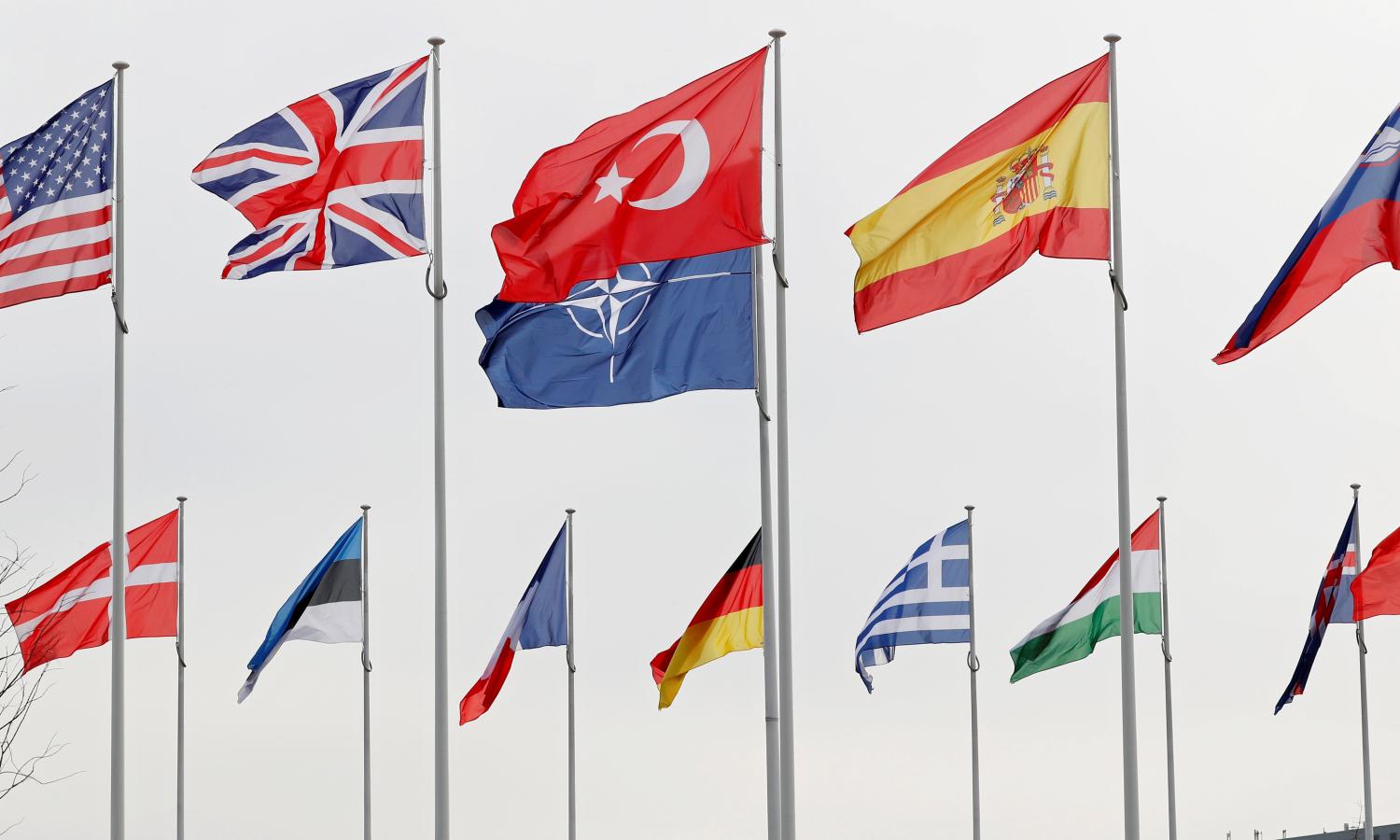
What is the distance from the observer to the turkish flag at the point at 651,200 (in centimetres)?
1939

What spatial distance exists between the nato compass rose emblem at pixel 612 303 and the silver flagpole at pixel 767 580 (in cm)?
114

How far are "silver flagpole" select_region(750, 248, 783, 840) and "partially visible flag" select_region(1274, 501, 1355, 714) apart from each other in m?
13.6

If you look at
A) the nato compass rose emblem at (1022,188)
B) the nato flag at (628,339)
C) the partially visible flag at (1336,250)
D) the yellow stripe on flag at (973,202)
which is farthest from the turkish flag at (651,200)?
the partially visible flag at (1336,250)

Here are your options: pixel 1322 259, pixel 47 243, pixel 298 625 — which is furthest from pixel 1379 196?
pixel 298 625

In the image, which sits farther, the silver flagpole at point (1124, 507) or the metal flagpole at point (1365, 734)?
the metal flagpole at point (1365, 734)

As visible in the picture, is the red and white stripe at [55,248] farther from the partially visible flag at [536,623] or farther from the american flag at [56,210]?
the partially visible flag at [536,623]

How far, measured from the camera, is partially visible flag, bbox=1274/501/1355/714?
31.4 meters

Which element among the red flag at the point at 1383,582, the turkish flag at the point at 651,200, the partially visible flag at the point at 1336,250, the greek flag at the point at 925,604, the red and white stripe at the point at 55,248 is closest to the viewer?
the partially visible flag at the point at 1336,250

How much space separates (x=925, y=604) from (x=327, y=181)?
53.0 ft

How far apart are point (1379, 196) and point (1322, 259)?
2.78 ft

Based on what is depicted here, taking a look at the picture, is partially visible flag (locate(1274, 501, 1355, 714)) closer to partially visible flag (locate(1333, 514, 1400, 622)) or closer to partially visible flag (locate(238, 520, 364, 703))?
partially visible flag (locate(1333, 514, 1400, 622))

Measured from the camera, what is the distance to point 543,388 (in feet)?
67.5

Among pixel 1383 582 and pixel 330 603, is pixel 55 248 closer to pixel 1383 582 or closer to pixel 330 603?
pixel 330 603

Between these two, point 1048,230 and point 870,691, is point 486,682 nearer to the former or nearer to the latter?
point 870,691
